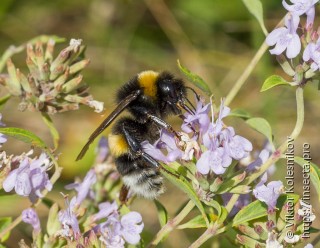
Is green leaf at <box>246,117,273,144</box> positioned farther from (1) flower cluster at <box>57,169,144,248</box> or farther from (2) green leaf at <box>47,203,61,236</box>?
(2) green leaf at <box>47,203,61,236</box>

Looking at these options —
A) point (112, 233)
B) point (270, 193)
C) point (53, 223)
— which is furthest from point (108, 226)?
point (270, 193)

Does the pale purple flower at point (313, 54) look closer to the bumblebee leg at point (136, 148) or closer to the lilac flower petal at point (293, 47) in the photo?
the lilac flower petal at point (293, 47)

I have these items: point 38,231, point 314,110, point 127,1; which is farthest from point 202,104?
point 127,1

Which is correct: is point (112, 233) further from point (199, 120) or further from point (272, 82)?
point (272, 82)

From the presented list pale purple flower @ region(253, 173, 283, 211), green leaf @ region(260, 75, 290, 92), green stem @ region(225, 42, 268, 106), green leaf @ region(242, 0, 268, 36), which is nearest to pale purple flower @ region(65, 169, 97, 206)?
green stem @ region(225, 42, 268, 106)

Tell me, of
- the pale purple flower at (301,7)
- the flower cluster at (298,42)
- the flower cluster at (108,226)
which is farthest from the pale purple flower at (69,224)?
the pale purple flower at (301,7)
